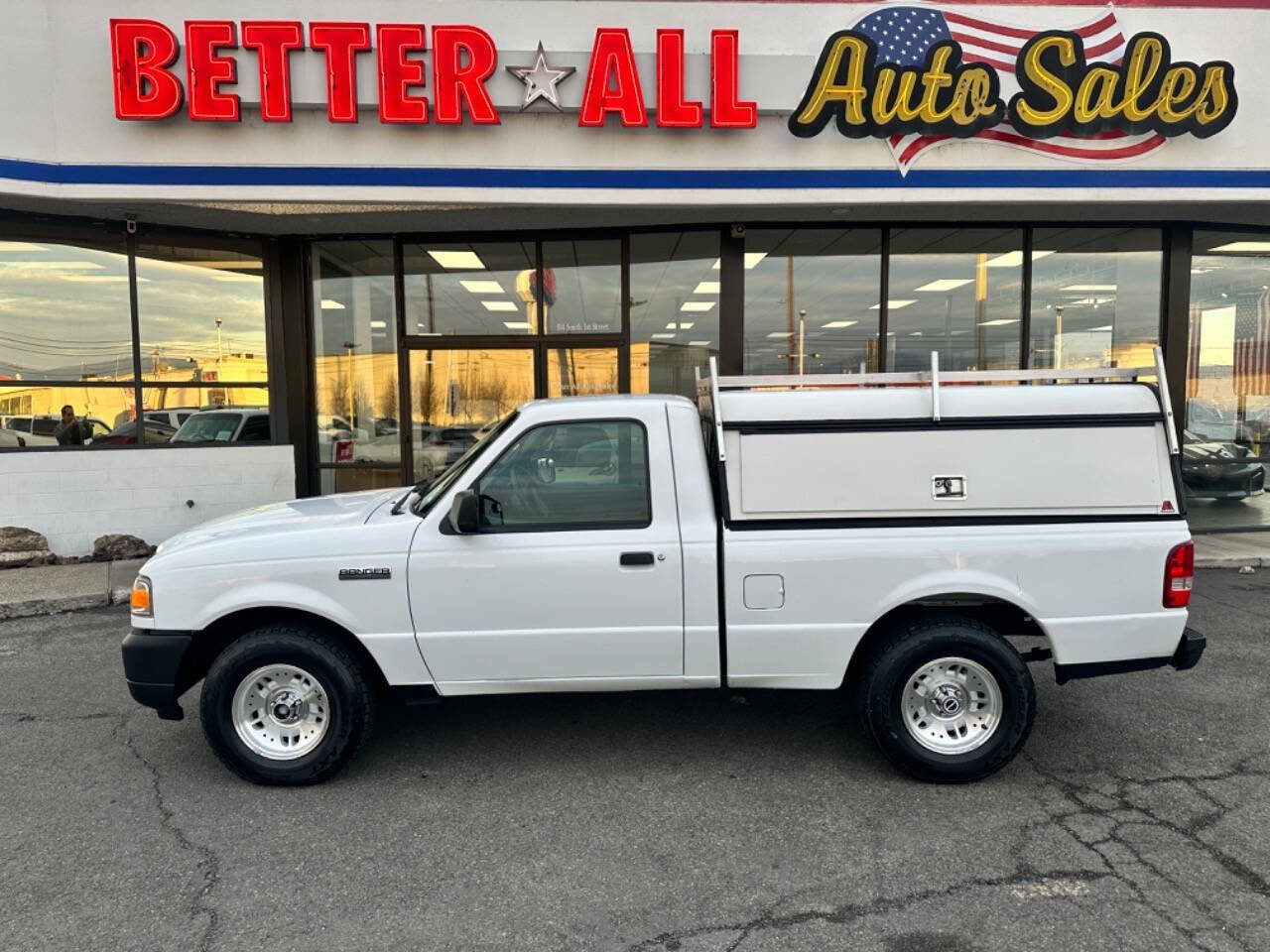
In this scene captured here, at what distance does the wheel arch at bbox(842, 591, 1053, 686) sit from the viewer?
3969mm

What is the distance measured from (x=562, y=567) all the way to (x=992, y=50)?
7570mm

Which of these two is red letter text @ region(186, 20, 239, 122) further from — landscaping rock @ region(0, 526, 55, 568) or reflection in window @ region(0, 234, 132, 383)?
landscaping rock @ region(0, 526, 55, 568)

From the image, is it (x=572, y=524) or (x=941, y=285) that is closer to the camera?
(x=572, y=524)

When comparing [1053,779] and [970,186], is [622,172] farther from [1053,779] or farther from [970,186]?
[1053,779]

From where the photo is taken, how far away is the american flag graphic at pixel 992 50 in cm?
812

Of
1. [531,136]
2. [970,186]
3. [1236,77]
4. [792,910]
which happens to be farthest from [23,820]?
[1236,77]

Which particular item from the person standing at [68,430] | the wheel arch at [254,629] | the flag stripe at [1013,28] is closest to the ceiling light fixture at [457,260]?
the person standing at [68,430]

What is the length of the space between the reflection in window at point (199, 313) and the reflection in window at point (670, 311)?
15.4 feet

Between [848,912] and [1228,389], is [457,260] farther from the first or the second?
[1228,389]

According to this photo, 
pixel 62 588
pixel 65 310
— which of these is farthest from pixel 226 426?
pixel 62 588

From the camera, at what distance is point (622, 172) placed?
817 centimetres

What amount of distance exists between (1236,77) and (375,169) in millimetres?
8839

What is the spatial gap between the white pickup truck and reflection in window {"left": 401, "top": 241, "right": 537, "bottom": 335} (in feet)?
21.6

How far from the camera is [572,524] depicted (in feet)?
13.0
